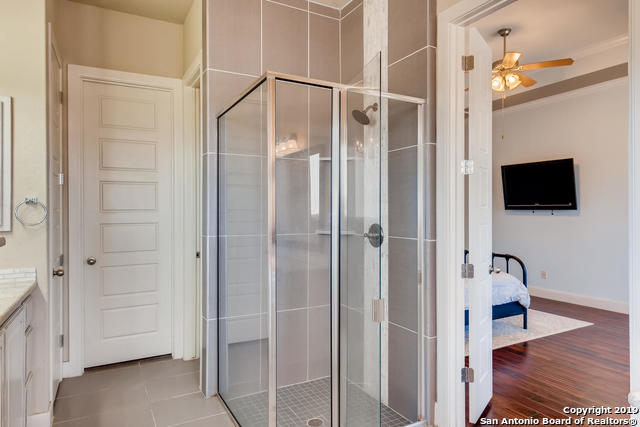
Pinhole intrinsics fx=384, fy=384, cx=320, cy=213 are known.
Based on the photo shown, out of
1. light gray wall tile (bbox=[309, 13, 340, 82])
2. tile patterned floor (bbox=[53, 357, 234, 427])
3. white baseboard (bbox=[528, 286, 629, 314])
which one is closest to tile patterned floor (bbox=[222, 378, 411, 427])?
tile patterned floor (bbox=[53, 357, 234, 427])

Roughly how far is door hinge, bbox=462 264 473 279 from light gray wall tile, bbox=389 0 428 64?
1269 millimetres

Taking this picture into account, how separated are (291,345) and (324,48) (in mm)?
2220

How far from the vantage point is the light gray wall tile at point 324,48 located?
9.56ft

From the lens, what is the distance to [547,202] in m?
5.46

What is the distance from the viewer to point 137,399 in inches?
102

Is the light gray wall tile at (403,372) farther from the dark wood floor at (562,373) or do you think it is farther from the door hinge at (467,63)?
the door hinge at (467,63)

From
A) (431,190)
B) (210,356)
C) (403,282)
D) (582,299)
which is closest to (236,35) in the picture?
(431,190)

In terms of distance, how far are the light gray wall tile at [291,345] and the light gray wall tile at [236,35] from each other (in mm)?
1730

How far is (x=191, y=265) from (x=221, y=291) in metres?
0.91

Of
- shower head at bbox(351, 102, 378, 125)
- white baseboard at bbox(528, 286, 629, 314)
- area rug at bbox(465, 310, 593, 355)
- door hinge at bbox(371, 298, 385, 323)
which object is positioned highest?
shower head at bbox(351, 102, 378, 125)

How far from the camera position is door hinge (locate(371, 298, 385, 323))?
63.3 inches

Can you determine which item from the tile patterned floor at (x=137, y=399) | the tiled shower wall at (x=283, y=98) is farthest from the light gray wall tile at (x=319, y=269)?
the tile patterned floor at (x=137, y=399)

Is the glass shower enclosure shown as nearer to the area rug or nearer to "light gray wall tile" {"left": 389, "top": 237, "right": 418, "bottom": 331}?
"light gray wall tile" {"left": 389, "top": 237, "right": 418, "bottom": 331}

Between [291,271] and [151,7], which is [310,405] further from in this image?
[151,7]
